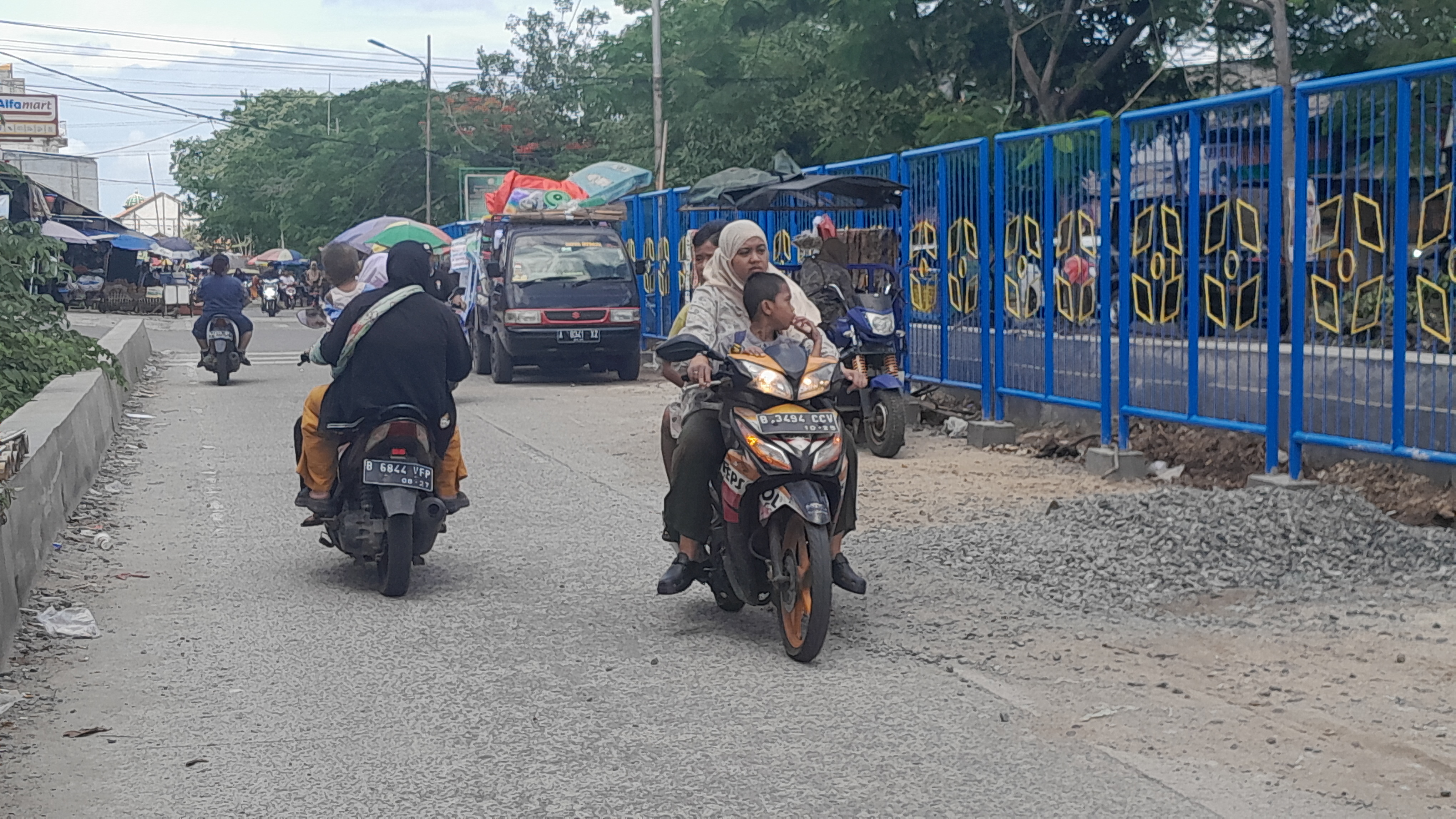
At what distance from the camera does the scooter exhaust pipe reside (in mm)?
7051

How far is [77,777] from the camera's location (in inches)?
182

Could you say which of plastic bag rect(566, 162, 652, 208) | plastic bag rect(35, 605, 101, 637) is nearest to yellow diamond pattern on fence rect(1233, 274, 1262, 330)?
plastic bag rect(35, 605, 101, 637)

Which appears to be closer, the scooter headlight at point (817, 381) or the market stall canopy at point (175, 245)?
the scooter headlight at point (817, 381)

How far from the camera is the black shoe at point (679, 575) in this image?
6.39 meters

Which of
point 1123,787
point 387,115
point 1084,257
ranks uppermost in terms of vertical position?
point 387,115

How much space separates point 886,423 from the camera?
11562 millimetres

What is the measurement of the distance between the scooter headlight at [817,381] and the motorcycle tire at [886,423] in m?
5.54

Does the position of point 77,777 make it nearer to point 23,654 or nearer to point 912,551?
point 23,654

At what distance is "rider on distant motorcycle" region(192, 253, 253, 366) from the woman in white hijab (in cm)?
1340

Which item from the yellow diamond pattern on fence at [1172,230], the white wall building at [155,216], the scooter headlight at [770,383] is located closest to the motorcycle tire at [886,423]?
the yellow diamond pattern on fence at [1172,230]

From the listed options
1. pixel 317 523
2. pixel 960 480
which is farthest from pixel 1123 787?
pixel 960 480

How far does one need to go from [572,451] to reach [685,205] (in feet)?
12.8

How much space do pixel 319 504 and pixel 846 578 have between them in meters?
2.58

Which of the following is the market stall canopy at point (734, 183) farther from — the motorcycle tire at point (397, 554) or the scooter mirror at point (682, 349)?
the scooter mirror at point (682, 349)
